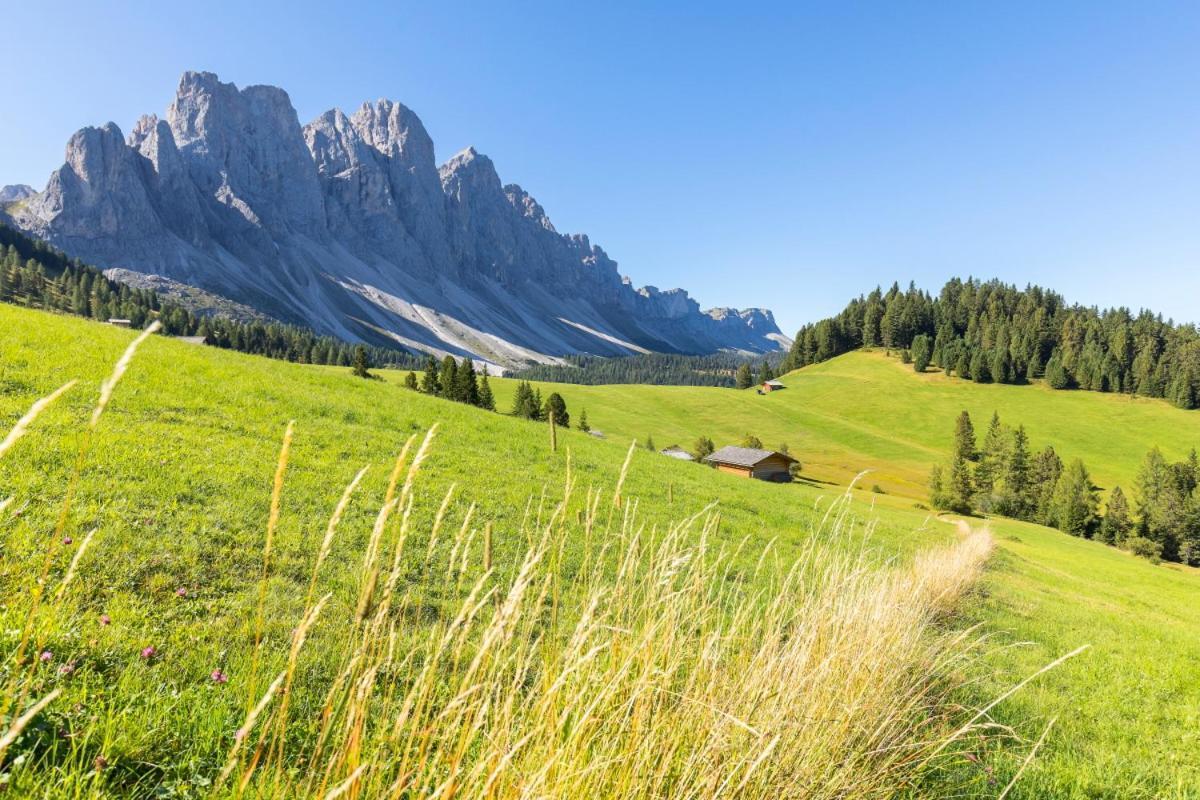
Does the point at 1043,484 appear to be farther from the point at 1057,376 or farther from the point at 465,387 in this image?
the point at 465,387

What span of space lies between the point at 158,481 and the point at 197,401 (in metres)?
6.54

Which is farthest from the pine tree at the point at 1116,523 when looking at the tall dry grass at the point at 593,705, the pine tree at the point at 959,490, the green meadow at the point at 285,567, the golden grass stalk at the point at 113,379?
the golden grass stalk at the point at 113,379

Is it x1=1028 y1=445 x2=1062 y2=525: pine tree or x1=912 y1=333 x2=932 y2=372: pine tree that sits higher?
x1=912 y1=333 x2=932 y2=372: pine tree

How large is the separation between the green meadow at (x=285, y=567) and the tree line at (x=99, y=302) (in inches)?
4201

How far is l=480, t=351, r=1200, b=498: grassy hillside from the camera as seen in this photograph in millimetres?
88250

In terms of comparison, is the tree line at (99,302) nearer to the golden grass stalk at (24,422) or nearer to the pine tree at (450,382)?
the pine tree at (450,382)

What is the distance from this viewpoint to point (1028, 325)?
13688 centimetres

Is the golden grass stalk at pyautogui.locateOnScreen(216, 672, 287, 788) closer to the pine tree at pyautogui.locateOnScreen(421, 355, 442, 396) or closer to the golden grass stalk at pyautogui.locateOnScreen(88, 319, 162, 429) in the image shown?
the golden grass stalk at pyautogui.locateOnScreen(88, 319, 162, 429)

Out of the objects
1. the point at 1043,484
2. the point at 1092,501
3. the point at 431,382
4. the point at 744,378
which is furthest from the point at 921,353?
the point at 431,382

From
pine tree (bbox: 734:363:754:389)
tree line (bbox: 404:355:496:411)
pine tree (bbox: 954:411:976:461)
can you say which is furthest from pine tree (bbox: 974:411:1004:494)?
pine tree (bbox: 734:363:754:389)

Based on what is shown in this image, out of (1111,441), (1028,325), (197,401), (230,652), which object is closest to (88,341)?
(197,401)

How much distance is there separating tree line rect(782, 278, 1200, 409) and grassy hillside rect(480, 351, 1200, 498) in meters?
4.86

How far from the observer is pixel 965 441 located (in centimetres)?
9000

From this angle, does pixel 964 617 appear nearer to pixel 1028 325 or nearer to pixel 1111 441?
pixel 1111 441
